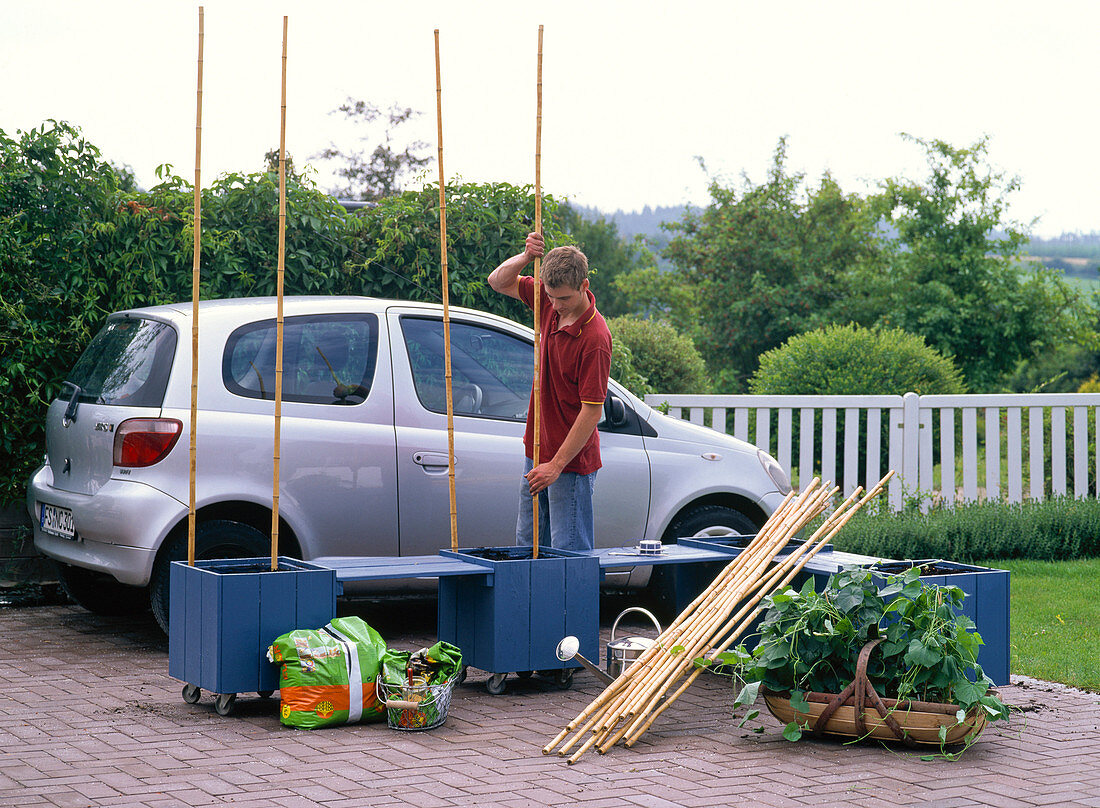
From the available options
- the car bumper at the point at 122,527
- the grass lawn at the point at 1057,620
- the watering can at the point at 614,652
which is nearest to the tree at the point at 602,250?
the grass lawn at the point at 1057,620

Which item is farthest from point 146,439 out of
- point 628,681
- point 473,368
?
point 628,681

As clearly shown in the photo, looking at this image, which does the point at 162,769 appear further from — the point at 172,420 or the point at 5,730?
the point at 172,420

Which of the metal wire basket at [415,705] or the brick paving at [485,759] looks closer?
the brick paving at [485,759]

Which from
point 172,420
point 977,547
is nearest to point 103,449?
point 172,420

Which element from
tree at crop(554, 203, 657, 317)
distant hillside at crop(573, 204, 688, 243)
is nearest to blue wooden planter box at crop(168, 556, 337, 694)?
tree at crop(554, 203, 657, 317)

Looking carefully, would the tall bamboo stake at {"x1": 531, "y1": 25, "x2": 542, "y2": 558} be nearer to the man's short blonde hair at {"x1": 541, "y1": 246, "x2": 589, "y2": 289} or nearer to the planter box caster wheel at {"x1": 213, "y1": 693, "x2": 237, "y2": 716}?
the man's short blonde hair at {"x1": 541, "y1": 246, "x2": 589, "y2": 289}

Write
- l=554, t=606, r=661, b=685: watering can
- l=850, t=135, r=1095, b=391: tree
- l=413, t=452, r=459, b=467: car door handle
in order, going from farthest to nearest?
l=850, t=135, r=1095, b=391: tree < l=413, t=452, r=459, b=467: car door handle < l=554, t=606, r=661, b=685: watering can

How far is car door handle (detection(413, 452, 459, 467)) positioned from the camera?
669cm

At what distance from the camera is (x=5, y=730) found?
4.90m

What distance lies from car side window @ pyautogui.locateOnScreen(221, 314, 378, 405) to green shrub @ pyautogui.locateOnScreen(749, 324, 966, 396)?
657cm

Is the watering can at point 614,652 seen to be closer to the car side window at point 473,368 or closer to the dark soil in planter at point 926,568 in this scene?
the dark soil in planter at point 926,568

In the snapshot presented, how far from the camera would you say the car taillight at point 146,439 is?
6.14 metres

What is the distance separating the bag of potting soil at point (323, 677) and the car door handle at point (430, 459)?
165 centimetres

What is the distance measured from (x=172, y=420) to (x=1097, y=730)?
174 inches
